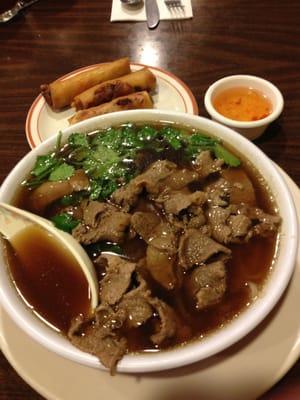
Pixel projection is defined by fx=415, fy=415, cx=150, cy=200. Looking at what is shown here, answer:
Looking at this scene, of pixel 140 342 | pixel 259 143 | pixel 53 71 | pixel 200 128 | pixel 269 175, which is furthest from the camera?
pixel 53 71

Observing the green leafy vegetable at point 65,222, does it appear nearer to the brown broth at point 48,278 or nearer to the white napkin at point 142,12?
the brown broth at point 48,278

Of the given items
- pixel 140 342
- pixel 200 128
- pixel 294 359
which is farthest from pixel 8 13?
pixel 294 359

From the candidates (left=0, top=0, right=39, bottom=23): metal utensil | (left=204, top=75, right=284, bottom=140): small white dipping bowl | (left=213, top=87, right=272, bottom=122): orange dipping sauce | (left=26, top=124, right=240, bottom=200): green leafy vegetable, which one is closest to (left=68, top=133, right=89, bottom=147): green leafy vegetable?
(left=26, top=124, right=240, bottom=200): green leafy vegetable

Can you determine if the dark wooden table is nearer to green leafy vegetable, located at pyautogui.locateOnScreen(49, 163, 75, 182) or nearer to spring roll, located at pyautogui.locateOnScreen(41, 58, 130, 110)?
spring roll, located at pyautogui.locateOnScreen(41, 58, 130, 110)

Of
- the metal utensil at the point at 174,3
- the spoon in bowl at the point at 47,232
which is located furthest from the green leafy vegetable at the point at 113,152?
the metal utensil at the point at 174,3

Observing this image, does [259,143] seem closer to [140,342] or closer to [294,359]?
[294,359]

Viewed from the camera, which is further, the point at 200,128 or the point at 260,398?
the point at 200,128
